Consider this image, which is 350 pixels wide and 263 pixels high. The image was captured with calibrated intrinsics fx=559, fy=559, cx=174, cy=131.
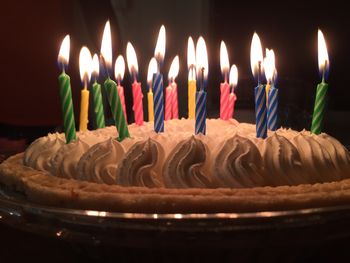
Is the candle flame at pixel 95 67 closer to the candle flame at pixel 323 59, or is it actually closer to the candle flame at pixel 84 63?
the candle flame at pixel 84 63

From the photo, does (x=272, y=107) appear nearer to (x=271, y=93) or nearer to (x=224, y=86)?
(x=271, y=93)

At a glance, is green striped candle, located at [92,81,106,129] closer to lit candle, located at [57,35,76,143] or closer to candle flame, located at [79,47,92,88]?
candle flame, located at [79,47,92,88]

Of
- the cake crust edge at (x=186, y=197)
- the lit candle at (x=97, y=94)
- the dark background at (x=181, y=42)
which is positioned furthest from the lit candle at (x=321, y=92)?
the dark background at (x=181, y=42)

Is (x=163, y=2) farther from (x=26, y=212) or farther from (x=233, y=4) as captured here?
(x=26, y=212)

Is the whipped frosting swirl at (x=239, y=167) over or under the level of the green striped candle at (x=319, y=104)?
under

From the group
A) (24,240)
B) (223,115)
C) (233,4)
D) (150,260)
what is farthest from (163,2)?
(150,260)

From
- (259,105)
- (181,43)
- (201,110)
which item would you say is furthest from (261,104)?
(181,43)

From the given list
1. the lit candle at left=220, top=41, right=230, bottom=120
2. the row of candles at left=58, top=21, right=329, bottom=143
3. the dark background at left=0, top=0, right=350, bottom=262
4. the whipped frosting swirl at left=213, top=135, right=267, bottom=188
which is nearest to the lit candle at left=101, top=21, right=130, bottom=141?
the row of candles at left=58, top=21, right=329, bottom=143
